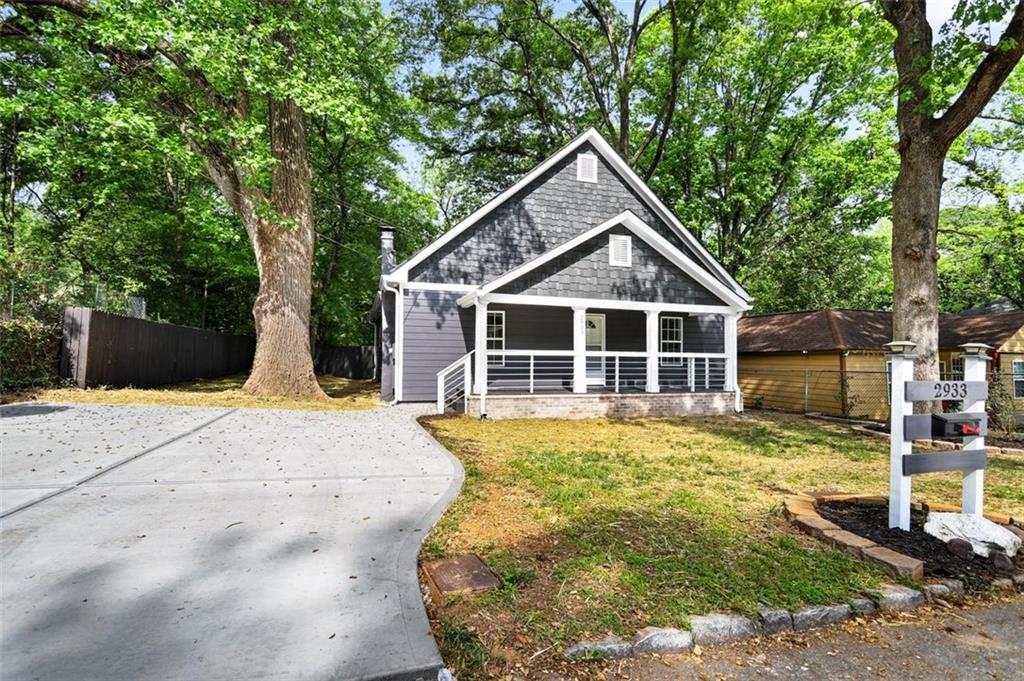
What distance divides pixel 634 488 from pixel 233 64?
11.6 metres

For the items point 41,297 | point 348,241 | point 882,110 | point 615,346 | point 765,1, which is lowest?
point 615,346

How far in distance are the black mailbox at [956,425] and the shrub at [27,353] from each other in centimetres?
1585

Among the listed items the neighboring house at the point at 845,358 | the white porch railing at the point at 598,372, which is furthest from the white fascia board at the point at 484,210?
the neighboring house at the point at 845,358

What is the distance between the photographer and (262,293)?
509 inches

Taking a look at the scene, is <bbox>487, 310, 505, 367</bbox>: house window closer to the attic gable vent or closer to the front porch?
the front porch

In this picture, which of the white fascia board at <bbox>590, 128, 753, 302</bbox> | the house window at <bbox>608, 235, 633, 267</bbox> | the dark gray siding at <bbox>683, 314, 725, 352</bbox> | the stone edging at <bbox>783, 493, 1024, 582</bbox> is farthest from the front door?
the stone edging at <bbox>783, 493, 1024, 582</bbox>

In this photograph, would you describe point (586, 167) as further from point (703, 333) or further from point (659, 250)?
point (703, 333)

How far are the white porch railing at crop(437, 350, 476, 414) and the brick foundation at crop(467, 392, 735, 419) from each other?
0.76 metres

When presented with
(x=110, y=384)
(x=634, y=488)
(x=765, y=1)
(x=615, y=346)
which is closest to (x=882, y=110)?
(x=765, y=1)

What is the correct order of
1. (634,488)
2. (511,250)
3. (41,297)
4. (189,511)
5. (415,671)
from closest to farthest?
1. (415,671)
2. (189,511)
3. (634,488)
4. (41,297)
5. (511,250)

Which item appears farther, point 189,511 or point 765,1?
point 765,1

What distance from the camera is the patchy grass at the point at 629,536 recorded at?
2697mm

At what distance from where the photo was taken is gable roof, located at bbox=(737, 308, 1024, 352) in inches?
601

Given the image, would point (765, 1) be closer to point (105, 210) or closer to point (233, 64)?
point (233, 64)
